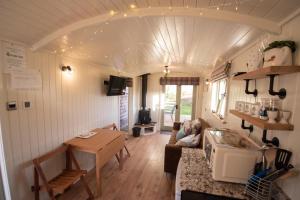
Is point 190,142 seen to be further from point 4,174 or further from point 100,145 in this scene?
point 4,174

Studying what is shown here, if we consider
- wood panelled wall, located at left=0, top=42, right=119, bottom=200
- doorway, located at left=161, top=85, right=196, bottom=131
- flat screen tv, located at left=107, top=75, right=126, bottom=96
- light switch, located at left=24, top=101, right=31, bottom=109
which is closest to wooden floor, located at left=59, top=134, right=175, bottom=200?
wood panelled wall, located at left=0, top=42, right=119, bottom=200

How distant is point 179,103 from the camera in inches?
213

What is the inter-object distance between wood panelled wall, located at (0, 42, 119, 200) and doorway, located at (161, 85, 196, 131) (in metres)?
3.07

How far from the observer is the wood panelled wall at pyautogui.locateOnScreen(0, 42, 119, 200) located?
158cm

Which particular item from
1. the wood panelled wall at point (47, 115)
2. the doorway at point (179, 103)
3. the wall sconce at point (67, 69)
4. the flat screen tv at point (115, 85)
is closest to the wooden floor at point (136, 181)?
the wood panelled wall at point (47, 115)

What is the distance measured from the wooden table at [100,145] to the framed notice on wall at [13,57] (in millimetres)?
1226

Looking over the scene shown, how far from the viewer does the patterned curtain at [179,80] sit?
5.04 m

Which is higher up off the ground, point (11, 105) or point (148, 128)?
point (11, 105)

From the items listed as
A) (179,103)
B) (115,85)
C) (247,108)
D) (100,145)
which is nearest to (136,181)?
(100,145)

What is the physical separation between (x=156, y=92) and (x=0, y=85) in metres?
4.42

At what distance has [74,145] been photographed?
7.17ft

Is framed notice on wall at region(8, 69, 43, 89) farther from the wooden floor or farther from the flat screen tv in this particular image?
the wooden floor

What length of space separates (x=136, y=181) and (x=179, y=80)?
11.7 ft

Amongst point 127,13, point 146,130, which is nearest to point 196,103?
point 146,130
